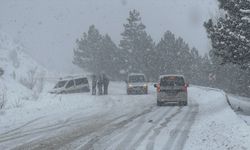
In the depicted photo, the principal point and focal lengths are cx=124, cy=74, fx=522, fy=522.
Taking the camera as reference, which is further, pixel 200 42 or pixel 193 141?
pixel 200 42

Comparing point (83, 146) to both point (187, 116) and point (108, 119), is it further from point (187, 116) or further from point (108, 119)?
point (187, 116)

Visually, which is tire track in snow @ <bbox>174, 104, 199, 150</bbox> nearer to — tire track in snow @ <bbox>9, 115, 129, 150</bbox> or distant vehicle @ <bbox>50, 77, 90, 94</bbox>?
tire track in snow @ <bbox>9, 115, 129, 150</bbox>

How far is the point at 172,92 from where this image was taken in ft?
97.8

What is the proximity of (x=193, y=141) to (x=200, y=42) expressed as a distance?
5987 inches

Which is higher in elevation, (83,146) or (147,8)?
(147,8)

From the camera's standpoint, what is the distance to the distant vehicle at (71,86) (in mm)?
43875

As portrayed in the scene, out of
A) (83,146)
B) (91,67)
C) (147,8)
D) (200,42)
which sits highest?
(147,8)

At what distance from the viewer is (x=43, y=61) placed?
406 ft

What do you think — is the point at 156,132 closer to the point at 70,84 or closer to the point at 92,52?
the point at 70,84

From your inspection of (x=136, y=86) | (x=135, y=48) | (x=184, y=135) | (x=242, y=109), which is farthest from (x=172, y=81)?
(x=135, y=48)

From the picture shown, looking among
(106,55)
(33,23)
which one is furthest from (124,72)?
(33,23)

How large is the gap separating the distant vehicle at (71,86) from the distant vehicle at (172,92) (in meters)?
15.4

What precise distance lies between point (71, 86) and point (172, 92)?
16611 mm

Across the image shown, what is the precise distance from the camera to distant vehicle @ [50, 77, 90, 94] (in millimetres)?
43875
